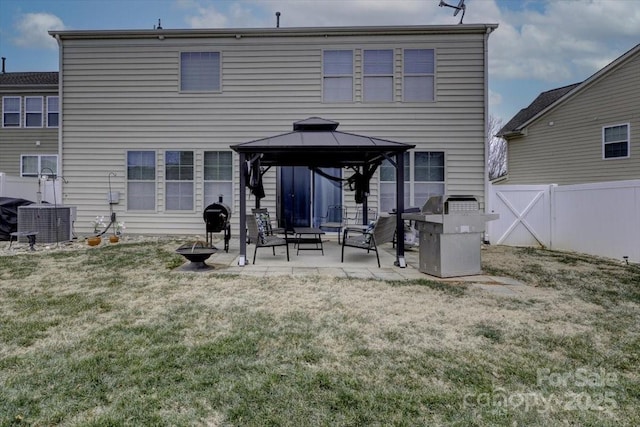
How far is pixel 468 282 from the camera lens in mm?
4828

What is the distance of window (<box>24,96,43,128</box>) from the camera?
1359cm

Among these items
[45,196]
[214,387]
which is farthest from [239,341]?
[45,196]

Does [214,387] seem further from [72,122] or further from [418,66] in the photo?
[72,122]

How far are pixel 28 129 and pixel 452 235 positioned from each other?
16020mm

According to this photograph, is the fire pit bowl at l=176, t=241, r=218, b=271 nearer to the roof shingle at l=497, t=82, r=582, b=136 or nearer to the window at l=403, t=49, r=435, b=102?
the window at l=403, t=49, r=435, b=102

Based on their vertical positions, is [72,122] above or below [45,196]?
above

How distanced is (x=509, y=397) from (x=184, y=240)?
813 cm

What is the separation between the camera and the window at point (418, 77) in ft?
30.8

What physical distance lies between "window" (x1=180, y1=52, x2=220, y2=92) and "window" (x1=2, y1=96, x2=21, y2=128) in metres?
8.95

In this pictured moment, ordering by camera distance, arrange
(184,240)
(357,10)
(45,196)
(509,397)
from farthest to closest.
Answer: (357,10) → (45,196) → (184,240) → (509,397)

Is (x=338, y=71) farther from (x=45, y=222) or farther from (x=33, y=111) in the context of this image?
(x=33, y=111)

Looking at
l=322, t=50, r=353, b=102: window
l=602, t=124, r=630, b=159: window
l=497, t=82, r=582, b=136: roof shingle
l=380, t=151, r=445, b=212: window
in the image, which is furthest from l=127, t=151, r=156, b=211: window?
l=602, t=124, r=630, b=159: window

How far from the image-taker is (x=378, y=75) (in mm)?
9406

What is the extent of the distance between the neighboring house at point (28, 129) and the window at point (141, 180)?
648 centimetres
